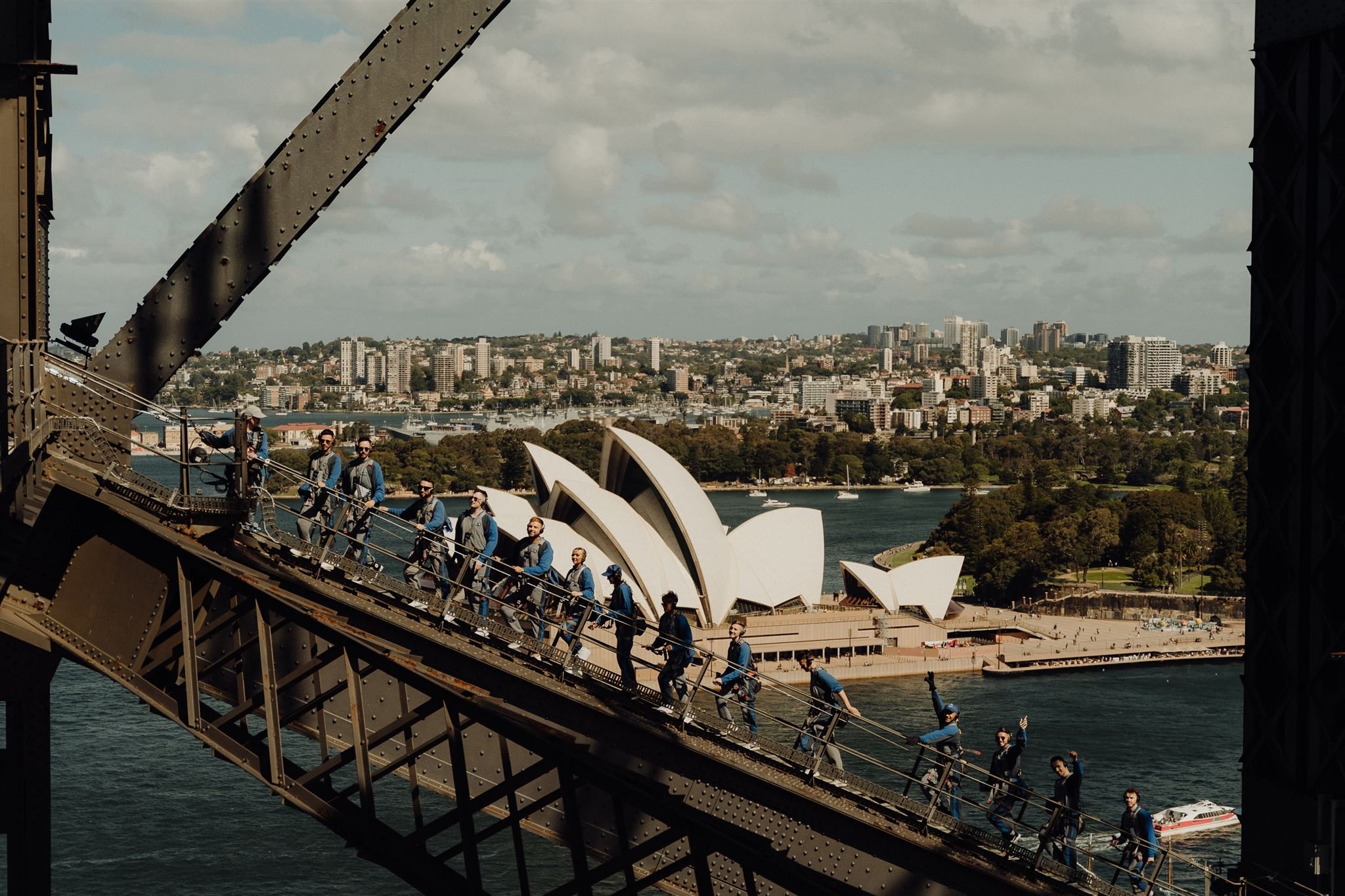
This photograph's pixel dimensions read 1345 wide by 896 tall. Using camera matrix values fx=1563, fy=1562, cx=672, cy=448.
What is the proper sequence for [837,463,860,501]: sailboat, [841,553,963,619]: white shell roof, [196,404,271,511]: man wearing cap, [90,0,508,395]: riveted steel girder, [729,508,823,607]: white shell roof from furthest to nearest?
[837,463,860,501]: sailboat, [841,553,963,619]: white shell roof, [729,508,823,607]: white shell roof, [90,0,508,395]: riveted steel girder, [196,404,271,511]: man wearing cap

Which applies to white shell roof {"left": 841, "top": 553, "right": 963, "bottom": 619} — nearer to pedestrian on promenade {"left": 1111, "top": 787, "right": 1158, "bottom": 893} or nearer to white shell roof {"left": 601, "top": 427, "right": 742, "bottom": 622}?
white shell roof {"left": 601, "top": 427, "right": 742, "bottom": 622}

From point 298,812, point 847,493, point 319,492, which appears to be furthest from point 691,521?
point 847,493

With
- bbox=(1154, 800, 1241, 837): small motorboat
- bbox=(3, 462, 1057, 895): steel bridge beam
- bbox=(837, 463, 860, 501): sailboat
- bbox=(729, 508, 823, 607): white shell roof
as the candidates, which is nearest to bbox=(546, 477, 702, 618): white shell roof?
bbox=(729, 508, 823, 607): white shell roof

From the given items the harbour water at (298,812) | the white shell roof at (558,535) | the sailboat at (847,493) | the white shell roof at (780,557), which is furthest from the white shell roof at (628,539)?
the sailboat at (847,493)

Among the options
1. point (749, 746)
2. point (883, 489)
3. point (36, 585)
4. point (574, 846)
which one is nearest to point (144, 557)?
point (36, 585)

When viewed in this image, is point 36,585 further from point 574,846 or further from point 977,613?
point 977,613

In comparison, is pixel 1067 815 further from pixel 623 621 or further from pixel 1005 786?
pixel 623 621
